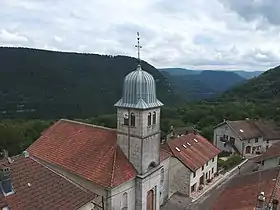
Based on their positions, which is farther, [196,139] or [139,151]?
[196,139]

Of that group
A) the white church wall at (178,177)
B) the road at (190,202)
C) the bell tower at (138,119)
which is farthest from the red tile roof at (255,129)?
the bell tower at (138,119)

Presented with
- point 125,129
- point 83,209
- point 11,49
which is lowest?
point 83,209

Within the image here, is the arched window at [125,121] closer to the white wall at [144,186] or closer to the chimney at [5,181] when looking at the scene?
the white wall at [144,186]

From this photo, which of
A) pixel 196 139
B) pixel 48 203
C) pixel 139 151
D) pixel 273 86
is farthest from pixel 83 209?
pixel 273 86

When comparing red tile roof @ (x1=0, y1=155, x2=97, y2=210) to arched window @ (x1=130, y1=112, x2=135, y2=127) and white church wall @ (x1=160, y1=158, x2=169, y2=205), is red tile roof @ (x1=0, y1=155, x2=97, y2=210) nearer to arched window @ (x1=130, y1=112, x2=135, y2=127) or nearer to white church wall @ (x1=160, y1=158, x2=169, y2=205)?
arched window @ (x1=130, y1=112, x2=135, y2=127)

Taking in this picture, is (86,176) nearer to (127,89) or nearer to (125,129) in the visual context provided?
(125,129)

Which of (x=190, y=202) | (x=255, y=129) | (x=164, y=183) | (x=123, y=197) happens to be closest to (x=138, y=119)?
(x=123, y=197)
